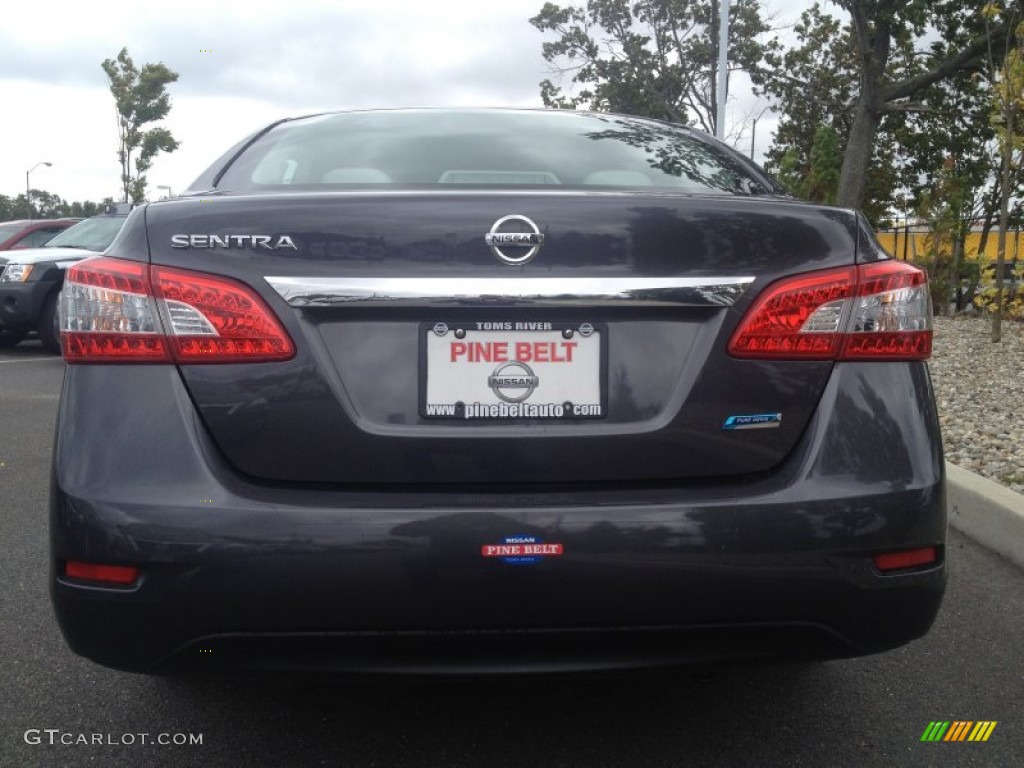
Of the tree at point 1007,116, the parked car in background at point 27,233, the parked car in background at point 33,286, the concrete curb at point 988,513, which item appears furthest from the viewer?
the parked car in background at point 27,233

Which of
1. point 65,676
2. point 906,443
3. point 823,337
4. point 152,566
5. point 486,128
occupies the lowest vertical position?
point 65,676

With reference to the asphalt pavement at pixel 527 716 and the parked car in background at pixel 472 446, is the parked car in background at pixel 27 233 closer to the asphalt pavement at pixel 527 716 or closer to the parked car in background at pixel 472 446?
the asphalt pavement at pixel 527 716

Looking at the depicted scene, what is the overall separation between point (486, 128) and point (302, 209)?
3.73 feet

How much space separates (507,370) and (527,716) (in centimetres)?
103

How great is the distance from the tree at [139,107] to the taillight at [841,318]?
3250 centimetres

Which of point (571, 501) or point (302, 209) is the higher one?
point (302, 209)

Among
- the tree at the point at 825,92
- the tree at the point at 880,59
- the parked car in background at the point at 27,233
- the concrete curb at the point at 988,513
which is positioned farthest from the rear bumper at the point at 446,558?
the tree at the point at 825,92

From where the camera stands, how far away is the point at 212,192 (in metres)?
2.53

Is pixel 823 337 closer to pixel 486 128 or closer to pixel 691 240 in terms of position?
pixel 691 240

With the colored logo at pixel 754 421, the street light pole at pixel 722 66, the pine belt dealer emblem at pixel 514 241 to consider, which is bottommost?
the colored logo at pixel 754 421

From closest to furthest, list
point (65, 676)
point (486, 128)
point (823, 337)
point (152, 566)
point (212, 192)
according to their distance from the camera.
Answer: point (152, 566)
point (823, 337)
point (212, 192)
point (65, 676)
point (486, 128)

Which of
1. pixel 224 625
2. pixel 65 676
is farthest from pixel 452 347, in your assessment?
pixel 65 676

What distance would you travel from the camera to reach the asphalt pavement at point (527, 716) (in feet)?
7.89

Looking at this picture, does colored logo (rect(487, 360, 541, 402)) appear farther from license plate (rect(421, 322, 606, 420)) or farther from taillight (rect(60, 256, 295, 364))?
taillight (rect(60, 256, 295, 364))
